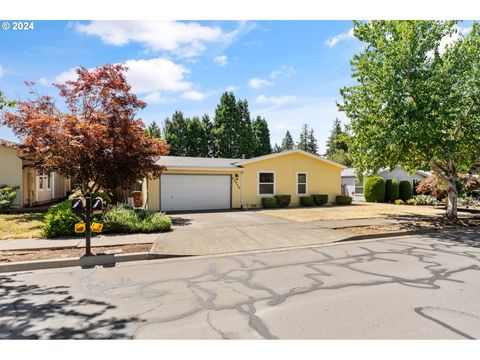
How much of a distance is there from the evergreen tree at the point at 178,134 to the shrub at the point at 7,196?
2664 centimetres

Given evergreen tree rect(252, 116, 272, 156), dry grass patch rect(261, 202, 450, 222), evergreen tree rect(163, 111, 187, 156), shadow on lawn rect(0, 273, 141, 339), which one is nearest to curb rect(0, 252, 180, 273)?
shadow on lawn rect(0, 273, 141, 339)

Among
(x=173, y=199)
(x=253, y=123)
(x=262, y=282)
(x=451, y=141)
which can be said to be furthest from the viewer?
(x=253, y=123)

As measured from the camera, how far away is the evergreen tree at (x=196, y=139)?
41969mm

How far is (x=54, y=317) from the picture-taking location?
3.85m

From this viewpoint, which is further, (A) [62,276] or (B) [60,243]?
(B) [60,243]

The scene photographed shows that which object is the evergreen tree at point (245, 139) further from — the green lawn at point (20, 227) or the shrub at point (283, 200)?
the green lawn at point (20, 227)

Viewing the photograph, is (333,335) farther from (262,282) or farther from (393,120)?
(393,120)

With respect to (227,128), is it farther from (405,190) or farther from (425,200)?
(425,200)

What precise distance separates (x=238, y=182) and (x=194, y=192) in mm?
2888

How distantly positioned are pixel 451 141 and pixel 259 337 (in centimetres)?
1128

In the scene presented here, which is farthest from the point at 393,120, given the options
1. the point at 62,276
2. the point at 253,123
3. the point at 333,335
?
the point at 253,123

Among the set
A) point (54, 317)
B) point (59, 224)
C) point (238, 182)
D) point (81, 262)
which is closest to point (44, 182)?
point (59, 224)

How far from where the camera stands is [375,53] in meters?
12.0

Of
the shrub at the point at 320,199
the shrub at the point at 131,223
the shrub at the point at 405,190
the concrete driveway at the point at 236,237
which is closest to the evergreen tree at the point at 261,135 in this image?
the shrub at the point at 405,190
